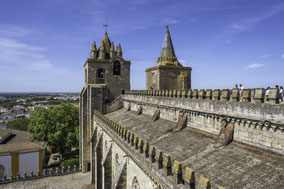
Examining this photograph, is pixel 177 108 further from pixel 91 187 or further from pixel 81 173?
pixel 81 173

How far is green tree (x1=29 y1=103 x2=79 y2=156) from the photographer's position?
3441 centimetres

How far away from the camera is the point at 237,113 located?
9922 mm

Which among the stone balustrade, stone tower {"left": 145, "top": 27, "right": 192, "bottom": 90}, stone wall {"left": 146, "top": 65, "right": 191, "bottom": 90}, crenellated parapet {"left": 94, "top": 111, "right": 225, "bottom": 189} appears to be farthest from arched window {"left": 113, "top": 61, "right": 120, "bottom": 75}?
crenellated parapet {"left": 94, "top": 111, "right": 225, "bottom": 189}

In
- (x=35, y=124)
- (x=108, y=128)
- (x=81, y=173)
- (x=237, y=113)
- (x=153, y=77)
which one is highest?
(x=153, y=77)

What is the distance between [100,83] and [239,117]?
2456 cm

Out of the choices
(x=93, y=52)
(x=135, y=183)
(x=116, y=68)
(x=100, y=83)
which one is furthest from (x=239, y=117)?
(x=93, y=52)

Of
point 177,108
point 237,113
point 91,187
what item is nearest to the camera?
point 237,113

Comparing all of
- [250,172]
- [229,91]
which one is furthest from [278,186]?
[229,91]

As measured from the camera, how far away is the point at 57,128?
35.2m

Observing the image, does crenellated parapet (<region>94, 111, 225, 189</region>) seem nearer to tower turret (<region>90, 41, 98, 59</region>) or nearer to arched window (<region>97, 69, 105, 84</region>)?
arched window (<region>97, 69, 105, 84</region>)

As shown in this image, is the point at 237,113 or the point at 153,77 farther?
the point at 153,77

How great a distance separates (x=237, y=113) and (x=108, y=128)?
11.6 meters

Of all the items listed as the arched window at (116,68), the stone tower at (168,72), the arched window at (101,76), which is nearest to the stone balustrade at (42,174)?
→ the arched window at (101,76)

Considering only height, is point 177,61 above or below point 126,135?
above
